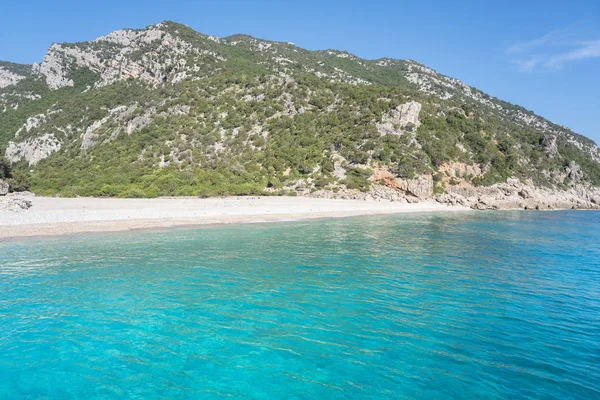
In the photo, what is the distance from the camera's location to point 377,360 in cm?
702

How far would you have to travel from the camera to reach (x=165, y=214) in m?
29.4

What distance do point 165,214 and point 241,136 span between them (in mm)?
36832

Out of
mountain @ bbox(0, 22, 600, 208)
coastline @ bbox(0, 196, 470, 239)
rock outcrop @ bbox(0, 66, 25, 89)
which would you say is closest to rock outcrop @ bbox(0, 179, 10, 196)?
mountain @ bbox(0, 22, 600, 208)

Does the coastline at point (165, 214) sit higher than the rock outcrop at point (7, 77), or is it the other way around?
the rock outcrop at point (7, 77)

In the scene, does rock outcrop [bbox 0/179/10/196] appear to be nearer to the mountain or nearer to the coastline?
the mountain

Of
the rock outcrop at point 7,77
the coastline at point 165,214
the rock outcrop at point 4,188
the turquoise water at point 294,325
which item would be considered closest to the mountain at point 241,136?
the rock outcrop at point 4,188

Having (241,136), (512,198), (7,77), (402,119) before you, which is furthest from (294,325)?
(7,77)

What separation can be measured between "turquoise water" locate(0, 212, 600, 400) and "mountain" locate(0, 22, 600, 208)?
3340cm

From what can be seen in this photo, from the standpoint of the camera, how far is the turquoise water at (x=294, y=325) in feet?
20.5

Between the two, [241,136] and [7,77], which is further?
[7,77]

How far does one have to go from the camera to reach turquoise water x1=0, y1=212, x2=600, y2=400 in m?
6.25

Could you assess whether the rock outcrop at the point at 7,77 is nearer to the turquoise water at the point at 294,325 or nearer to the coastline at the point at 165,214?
the coastline at the point at 165,214

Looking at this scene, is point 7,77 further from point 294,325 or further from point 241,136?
point 294,325

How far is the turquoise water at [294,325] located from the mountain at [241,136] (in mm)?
33400
